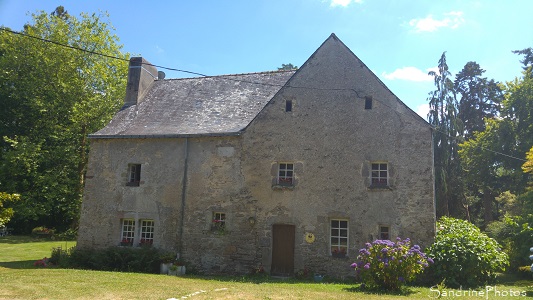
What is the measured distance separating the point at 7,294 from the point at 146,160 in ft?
24.6

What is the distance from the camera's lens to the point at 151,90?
1858cm

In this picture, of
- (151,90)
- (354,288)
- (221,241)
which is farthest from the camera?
(151,90)

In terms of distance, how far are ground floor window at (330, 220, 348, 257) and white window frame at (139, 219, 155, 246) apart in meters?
6.82

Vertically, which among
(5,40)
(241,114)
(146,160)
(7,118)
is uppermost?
(5,40)

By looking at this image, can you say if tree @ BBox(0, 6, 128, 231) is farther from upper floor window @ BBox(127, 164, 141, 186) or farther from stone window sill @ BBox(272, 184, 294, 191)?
stone window sill @ BBox(272, 184, 294, 191)

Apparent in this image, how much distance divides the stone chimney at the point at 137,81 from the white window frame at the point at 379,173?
11.0m

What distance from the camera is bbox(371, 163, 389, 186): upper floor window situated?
1302cm

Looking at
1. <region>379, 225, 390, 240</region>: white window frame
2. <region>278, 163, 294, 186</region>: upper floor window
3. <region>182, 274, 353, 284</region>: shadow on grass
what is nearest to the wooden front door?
<region>182, 274, 353, 284</region>: shadow on grass

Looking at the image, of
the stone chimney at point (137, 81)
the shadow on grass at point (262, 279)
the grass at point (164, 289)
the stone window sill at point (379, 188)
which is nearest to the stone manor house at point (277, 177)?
the stone window sill at point (379, 188)

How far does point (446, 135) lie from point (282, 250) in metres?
19.4

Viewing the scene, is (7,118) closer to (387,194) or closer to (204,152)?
(204,152)

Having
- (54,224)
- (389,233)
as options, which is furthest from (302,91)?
(54,224)

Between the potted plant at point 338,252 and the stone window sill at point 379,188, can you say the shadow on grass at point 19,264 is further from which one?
the stone window sill at point 379,188

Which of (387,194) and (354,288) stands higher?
(387,194)
